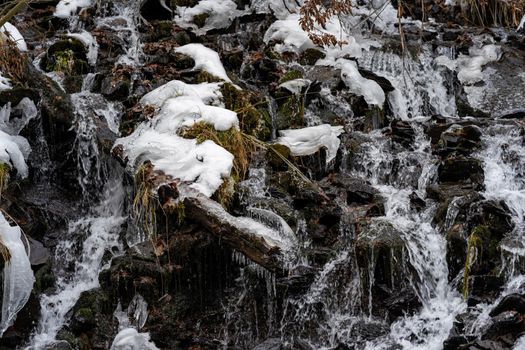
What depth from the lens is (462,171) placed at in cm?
617

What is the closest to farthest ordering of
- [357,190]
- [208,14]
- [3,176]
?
1. [3,176]
2. [357,190]
3. [208,14]

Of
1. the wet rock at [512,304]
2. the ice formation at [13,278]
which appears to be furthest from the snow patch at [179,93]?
the wet rock at [512,304]

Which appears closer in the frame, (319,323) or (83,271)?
(319,323)

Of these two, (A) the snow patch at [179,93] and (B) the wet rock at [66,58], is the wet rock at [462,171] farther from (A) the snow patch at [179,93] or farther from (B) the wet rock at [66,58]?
(B) the wet rock at [66,58]

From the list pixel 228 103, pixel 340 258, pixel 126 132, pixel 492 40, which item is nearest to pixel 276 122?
pixel 228 103

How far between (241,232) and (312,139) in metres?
2.11

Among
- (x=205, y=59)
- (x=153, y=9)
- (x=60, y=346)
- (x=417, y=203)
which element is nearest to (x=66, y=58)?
(x=205, y=59)

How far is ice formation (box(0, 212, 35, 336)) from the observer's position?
4.88 metres

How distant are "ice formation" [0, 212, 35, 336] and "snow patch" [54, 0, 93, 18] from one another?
500 centimetres

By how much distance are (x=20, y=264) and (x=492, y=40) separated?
7.69 meters

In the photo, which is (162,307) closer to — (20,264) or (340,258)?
(20,264)

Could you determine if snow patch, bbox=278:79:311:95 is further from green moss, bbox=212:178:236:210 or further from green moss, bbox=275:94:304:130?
green moss, bbox=212:178:236:210

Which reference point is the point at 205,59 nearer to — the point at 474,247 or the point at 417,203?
the point at 417,203

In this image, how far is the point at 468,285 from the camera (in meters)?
5.08
